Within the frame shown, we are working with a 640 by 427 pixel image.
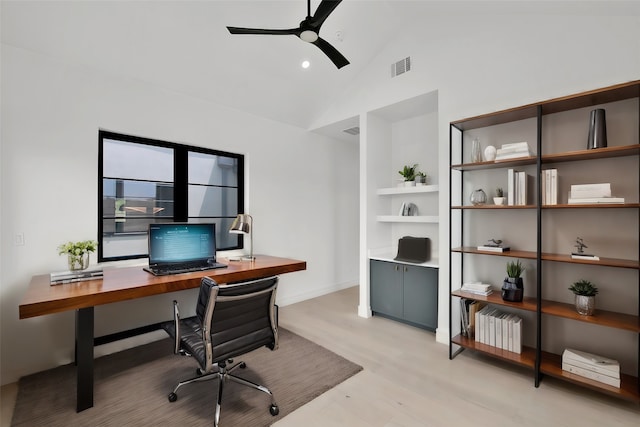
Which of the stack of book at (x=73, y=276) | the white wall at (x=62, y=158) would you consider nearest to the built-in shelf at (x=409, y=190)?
the white wall at (x=62, y=158)

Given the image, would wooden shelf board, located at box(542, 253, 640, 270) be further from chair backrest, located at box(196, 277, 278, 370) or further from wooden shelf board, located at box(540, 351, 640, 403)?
chair backrest, located at box(196, 277, 278, 370)

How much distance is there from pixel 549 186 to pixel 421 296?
1.69m

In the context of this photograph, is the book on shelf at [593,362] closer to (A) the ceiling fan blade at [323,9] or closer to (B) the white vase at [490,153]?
(B) the white vase at [490,153]

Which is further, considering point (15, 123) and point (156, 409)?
point (15, 123)

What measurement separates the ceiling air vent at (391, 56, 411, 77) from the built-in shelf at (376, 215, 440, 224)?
67.8 inches

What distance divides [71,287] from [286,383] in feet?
5.69

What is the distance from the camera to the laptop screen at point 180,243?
277 centimetres

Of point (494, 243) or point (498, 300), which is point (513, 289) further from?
point (494, 243)

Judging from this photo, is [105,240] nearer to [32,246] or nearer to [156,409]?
[32,246]

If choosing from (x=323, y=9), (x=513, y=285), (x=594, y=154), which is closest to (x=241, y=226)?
(x=323, y=9)

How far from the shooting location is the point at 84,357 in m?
2.01

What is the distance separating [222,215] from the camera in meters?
3.90

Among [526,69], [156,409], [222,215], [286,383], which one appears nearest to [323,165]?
[222,215]

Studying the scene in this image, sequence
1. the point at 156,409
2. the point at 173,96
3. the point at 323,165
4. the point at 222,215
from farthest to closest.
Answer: the point at 323,165, the point at 222,215, the point at 173,96, the point at 156,409
